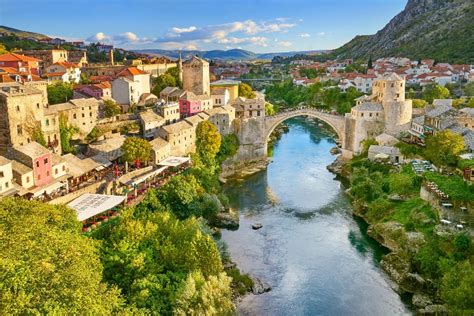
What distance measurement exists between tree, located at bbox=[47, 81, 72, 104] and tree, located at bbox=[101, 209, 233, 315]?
483 inches

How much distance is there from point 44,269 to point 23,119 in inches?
402

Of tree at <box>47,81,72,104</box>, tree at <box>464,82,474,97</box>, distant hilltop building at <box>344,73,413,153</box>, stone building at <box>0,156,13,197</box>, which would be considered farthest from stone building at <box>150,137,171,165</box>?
tree at <box>464,82,474,97</box>

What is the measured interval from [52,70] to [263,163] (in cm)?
1458

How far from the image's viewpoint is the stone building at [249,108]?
95.3 ft

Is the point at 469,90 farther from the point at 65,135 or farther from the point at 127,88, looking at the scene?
the point at 65,135

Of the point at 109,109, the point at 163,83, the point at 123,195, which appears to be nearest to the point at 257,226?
the point at 123,195

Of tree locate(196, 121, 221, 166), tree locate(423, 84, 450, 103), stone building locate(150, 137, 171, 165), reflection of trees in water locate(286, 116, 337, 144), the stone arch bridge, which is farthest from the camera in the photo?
tree locate(423, 84, 450, 103)

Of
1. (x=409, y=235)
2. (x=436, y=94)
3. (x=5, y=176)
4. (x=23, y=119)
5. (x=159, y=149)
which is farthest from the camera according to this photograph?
(x=436, y=94)

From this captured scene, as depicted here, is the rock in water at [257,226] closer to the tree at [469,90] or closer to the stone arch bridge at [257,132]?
the stone arch bridge at [257,132]

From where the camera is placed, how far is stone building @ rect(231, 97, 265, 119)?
95.3 ft

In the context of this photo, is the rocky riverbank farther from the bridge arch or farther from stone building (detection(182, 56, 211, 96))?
stone building (detection(182, 56, 211, 96))

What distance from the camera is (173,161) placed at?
70.0 ft

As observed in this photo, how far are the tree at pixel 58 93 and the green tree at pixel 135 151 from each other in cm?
613

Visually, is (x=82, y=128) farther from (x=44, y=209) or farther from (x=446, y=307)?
(x=446, y=307)
